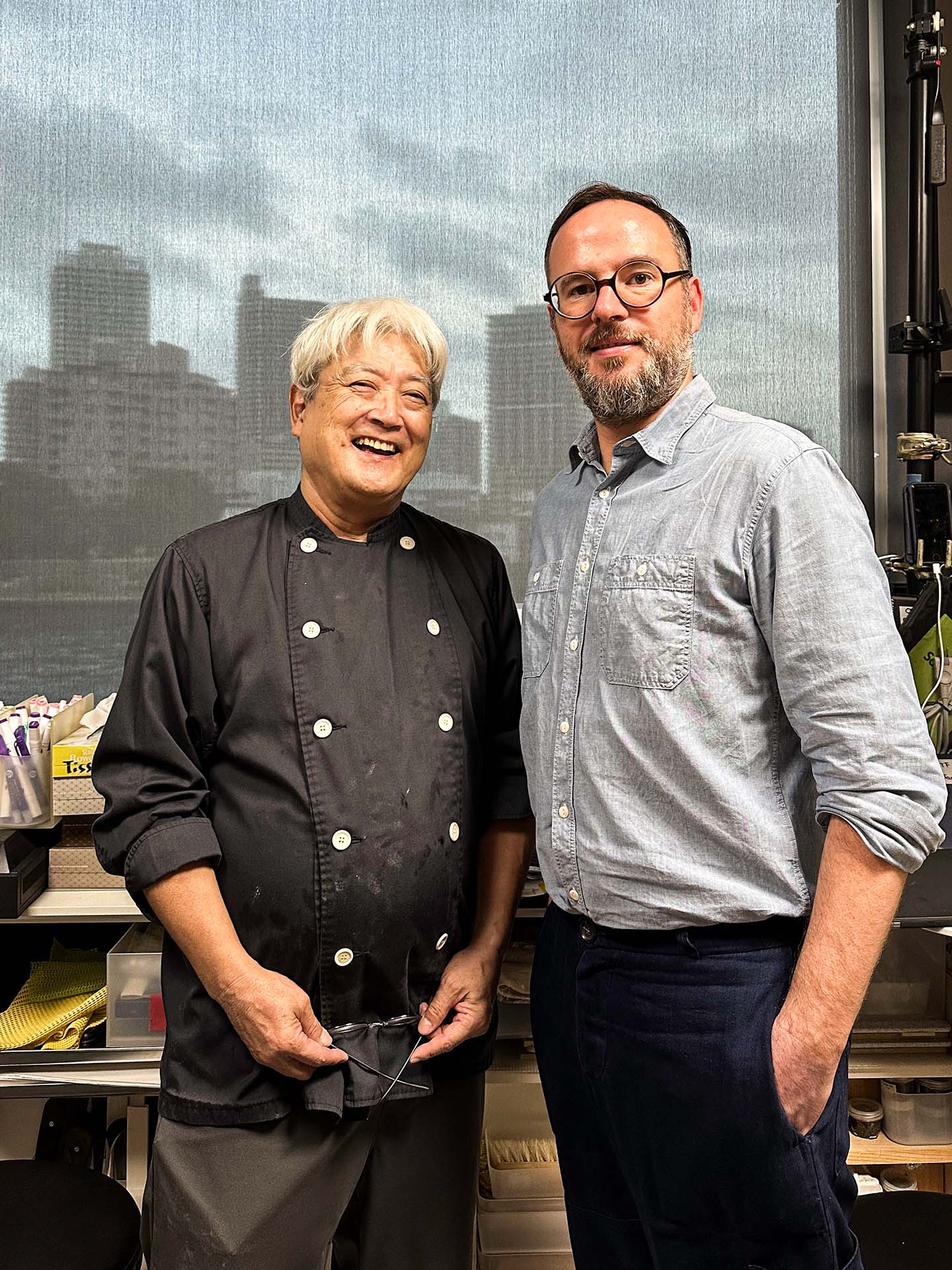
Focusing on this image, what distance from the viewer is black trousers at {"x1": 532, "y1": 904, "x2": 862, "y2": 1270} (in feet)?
3.92

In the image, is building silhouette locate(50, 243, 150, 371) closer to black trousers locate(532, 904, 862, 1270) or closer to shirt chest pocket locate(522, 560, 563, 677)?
shirt chest pocket locate(522, 560, 563, 677)

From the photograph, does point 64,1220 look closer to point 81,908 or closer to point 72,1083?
point 72,1083

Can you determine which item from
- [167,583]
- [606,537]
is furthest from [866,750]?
[167,583]

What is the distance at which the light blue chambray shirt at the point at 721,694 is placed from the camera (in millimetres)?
1162

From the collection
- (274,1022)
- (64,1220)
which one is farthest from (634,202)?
(64,1220)

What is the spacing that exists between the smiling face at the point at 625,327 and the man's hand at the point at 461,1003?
78cm

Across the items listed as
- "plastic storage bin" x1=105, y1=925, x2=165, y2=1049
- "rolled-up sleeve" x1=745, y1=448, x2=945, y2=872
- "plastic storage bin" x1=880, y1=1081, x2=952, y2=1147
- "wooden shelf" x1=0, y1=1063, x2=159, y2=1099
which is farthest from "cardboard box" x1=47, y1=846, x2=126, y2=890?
"plastic storage bin" x1=880, y1=1081, x2=952, y2=1147

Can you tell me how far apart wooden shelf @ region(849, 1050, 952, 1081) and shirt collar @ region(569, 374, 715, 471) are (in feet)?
4.54

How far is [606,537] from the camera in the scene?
4.56ft

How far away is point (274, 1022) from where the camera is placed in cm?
134

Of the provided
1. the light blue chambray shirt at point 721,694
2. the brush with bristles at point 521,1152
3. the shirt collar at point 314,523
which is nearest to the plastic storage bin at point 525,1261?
the brush with bristles at point 521,1152

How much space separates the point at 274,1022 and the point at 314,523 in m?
0.67

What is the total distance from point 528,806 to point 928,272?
1565 mm

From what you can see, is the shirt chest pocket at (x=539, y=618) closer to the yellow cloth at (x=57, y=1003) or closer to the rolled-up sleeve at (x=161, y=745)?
the rolled-up sleeve at (x=161, y=745)
